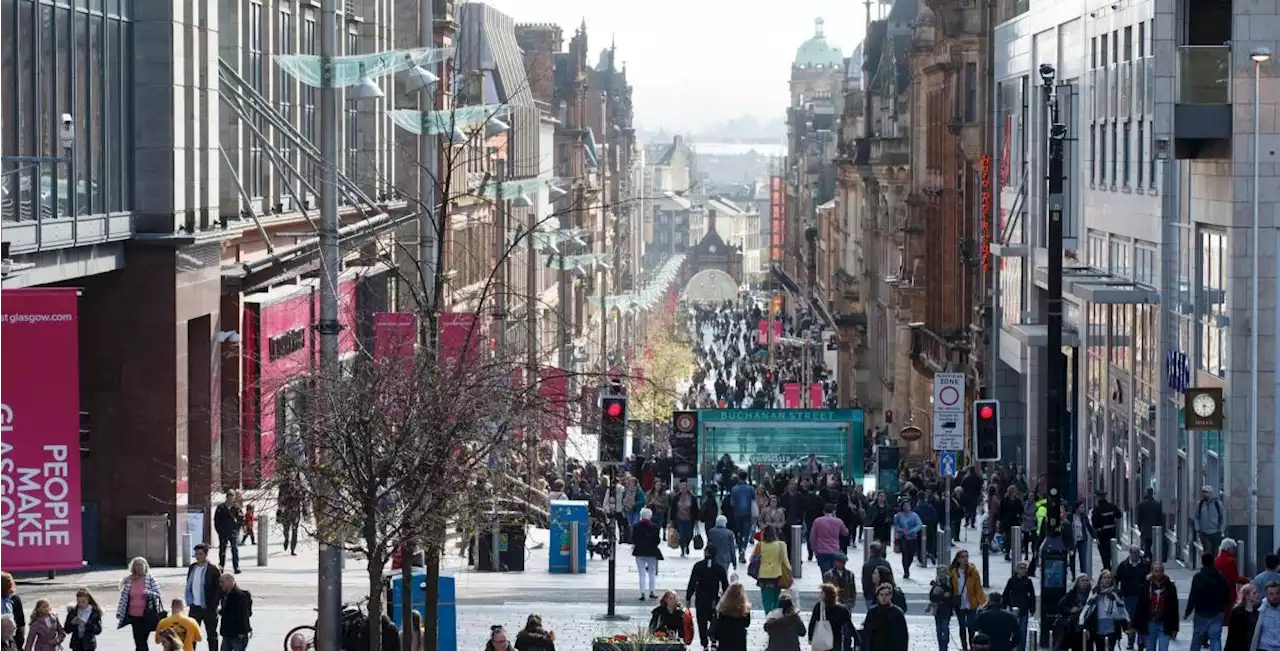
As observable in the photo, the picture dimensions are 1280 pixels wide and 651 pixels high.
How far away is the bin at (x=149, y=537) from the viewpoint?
117ft

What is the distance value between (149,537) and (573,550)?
607cm

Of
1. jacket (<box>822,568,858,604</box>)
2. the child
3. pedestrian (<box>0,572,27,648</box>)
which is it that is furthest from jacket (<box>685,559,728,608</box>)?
the child

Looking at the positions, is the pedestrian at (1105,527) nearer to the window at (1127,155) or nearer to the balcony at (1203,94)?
the balcony at (1203,94)

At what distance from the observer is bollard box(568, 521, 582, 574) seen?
36875mm

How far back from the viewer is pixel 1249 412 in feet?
117

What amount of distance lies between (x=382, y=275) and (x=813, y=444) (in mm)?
12229

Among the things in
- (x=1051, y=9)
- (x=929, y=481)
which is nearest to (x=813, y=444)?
(x=929, y=481)

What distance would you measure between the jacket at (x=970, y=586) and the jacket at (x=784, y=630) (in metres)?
4.56

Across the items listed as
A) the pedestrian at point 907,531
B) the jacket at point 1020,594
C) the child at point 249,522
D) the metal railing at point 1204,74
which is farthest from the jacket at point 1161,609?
the child at point 249,522

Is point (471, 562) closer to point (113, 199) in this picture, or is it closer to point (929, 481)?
point (113, 199)

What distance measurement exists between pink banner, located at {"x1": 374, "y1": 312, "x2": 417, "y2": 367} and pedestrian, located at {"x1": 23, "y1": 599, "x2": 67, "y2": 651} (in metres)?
6.27

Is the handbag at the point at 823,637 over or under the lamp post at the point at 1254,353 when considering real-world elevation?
under

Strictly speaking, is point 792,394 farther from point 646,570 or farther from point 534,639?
point 534,639

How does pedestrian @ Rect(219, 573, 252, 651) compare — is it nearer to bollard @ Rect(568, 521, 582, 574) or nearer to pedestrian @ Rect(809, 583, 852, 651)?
pedestrian @ Rect(809, 583, 852, 651)
